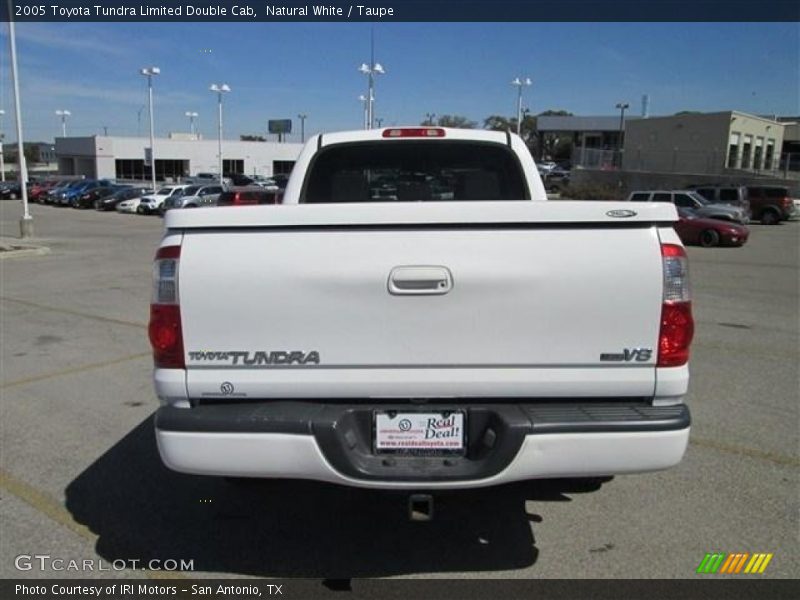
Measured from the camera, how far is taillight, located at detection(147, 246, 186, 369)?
8.86 ft

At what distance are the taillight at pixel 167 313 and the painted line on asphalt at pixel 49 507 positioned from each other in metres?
1.10

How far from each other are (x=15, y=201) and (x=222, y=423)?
5699 cm

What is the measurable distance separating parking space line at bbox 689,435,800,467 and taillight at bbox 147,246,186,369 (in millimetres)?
3600

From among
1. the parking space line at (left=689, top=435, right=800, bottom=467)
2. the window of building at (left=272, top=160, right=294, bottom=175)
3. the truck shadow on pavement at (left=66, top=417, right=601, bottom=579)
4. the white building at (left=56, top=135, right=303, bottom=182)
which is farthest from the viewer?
the window of building at (left=272, top=160, right=294, bottom=175)

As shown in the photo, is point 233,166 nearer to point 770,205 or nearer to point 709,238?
point 770,205

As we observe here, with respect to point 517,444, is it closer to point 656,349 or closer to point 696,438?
point 656,349

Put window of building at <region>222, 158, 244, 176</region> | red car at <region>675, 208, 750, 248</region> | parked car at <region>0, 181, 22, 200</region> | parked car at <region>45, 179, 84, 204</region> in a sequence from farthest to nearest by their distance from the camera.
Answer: window of building at <region>222, 158, 244, 176</region>, parked car at <region>0, 181, 22, 200</region>, parked car at <region>45, 179, 84, 204</region>, red car at <region>675, 208, 750, 248</region>

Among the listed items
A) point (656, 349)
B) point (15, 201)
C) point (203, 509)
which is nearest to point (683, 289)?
point (656, 349)

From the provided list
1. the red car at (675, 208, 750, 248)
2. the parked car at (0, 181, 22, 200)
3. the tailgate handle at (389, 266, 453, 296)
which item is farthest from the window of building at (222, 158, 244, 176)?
the tailgate handle at (389, 266, 453, 296)

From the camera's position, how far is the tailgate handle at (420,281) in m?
2.64

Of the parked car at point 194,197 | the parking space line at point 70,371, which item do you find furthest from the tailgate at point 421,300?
the parked car at point 194,197

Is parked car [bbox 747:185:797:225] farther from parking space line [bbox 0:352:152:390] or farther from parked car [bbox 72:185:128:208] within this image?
parked car [bbox 72:185:128:208]

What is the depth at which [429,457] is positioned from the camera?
2.73m

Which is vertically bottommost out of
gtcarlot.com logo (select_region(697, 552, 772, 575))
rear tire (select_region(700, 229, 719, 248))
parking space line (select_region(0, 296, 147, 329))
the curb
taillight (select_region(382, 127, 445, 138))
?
the curb
